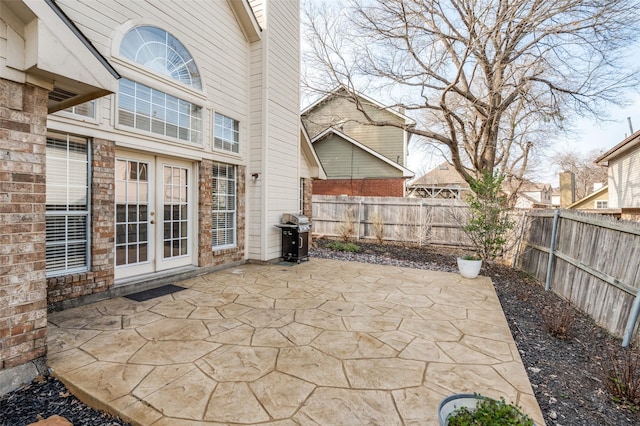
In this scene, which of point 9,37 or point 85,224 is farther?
point 85,224

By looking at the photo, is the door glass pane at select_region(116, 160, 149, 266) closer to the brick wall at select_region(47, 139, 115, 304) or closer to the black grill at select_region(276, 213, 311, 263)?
the brick wall at select_region(47, 139, 115, 304)

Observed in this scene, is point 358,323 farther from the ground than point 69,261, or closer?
closer

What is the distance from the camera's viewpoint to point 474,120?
12.2 m

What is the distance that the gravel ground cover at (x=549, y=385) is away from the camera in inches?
89.7

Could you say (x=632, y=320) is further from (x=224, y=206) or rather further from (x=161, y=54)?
(x=161, y=54)

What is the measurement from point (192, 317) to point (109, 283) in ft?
5.38

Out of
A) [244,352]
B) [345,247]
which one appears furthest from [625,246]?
[345,247]

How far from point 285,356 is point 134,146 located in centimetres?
401

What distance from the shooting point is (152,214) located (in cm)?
538

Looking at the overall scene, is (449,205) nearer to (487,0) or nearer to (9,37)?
(487,0)

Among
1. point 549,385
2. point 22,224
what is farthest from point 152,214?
point 549,385

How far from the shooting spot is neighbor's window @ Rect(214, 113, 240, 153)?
21.3 feet

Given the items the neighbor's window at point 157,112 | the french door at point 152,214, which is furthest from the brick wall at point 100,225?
the neighbor's window at point 157,112

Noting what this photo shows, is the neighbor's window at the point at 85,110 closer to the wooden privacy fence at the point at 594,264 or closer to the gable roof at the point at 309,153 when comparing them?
the gable roof at the point at 309,153
